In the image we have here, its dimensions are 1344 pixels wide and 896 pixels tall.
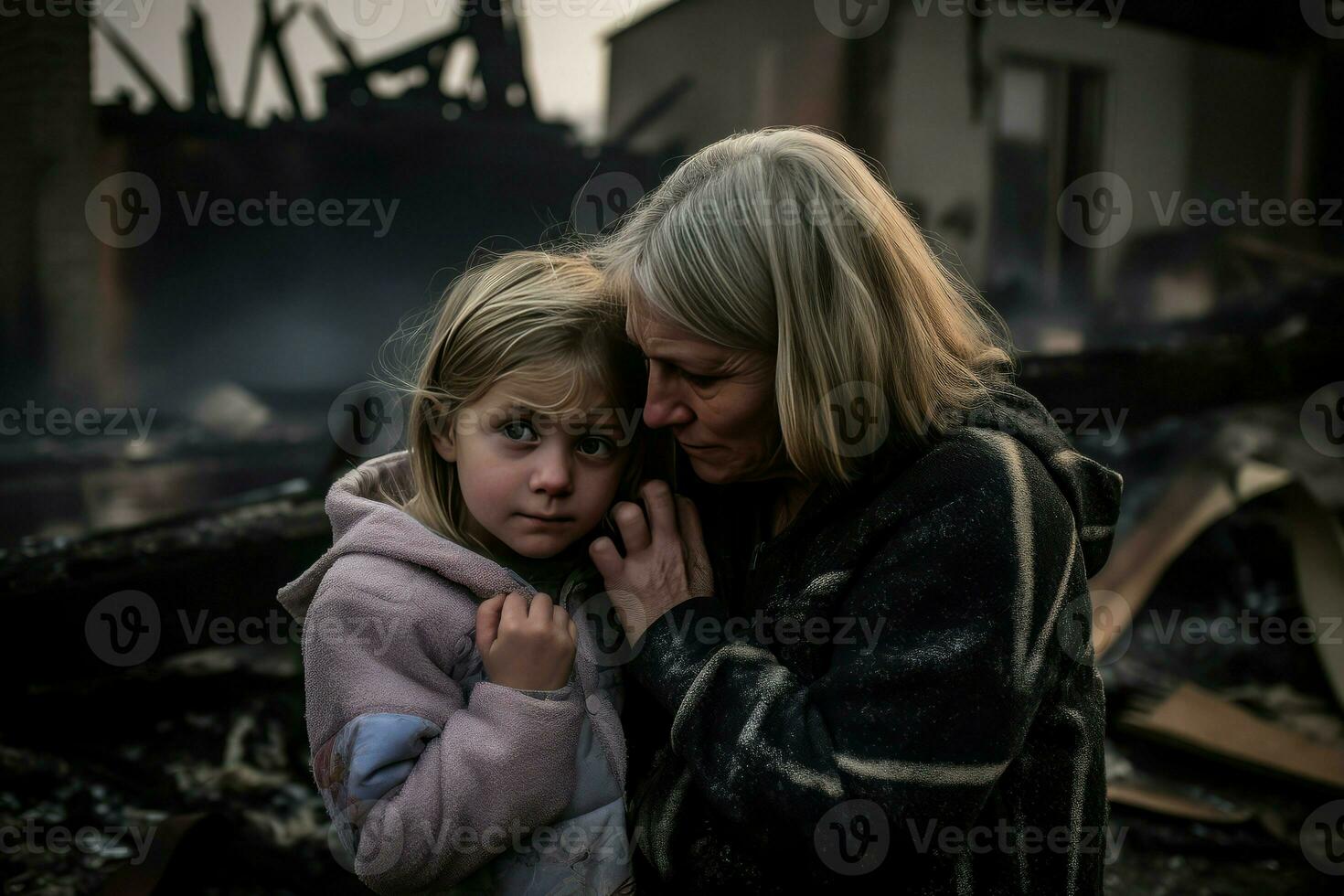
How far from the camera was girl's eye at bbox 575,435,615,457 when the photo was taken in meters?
1.66

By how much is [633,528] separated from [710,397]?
0.27 metres

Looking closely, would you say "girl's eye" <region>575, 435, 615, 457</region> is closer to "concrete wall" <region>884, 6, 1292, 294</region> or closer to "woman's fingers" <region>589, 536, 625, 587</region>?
"woman's fingers" <region>589, 536, 625, 587</region>

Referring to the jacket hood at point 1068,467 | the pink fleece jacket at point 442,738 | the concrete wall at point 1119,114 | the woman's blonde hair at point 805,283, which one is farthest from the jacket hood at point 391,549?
the concrete wall at point 1119,114

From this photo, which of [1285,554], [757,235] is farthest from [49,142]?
[1285,554]

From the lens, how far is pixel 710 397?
1.55 meters

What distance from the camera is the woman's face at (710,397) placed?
4.97 feet

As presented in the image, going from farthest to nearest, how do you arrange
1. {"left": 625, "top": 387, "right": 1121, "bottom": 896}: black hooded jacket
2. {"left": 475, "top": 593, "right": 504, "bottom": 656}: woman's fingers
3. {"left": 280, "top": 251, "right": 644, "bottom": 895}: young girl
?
{"left": 475, "top": 593, "right": 504, "bottom": 656}: woman's fingers, {"left": 280, "top": 251, "right": 644, "bottom": 895}: young girl, {"left": 625, "top": 387, "right": 1121, "bottom": 896}: black hooded jacket

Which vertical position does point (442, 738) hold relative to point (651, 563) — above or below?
below

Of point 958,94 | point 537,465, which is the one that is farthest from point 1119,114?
point 537,465

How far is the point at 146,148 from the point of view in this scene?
10.1 feet

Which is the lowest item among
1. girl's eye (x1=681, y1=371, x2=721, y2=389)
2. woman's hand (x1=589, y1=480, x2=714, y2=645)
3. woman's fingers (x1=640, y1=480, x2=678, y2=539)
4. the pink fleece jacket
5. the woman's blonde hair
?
the pink fleece jacket

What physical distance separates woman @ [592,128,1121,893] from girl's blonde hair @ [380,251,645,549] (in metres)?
0.13

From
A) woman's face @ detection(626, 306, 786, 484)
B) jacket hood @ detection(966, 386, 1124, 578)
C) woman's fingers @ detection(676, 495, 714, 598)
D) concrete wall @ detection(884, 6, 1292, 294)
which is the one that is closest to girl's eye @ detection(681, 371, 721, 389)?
woman's face @ detection(626, 306, 786, 484)

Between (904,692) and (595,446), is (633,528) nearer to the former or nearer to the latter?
(595,446)
